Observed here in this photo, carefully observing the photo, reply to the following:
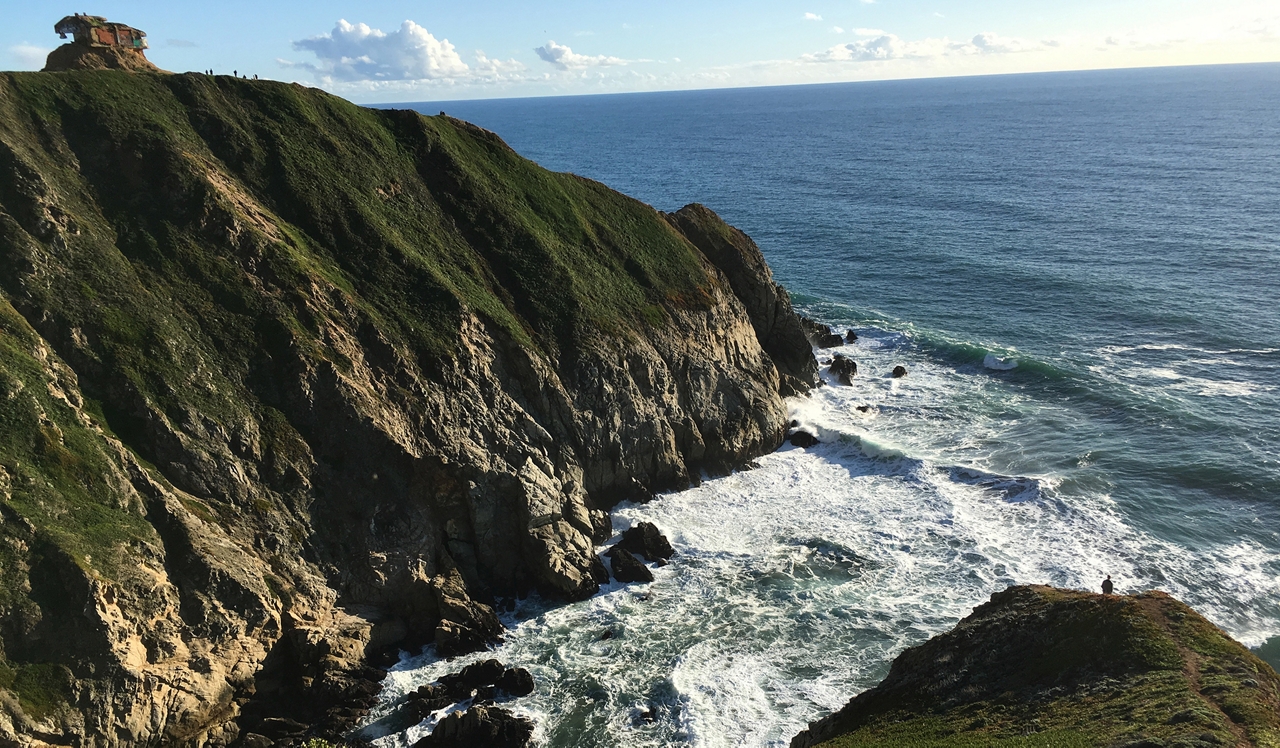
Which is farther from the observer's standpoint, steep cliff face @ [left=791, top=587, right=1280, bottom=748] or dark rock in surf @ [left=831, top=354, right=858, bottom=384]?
dark rock in surf @ [left=831, top=354, right=858, bottom=384]

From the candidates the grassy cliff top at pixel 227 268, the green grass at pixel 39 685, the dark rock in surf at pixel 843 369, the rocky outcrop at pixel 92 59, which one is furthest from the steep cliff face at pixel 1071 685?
the rocky outcrop at pixel 92 59

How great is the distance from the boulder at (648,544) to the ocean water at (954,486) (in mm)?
905

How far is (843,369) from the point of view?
66.9 meters

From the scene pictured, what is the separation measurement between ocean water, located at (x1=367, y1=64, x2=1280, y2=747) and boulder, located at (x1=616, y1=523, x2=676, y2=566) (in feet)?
2.97

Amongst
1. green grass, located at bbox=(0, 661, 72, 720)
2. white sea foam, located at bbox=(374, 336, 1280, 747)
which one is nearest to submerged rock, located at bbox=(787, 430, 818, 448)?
white sea foam, located at bbox=(374, 336, 1280, 747)

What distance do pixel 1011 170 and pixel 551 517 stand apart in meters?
136

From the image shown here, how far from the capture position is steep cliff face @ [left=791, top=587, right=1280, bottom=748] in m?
23.3

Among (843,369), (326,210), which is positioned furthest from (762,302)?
(326,210)

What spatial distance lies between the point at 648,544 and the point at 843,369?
2969 centimetres

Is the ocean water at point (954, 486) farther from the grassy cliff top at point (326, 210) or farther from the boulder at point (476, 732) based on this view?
the grassy cliff top at point (326, 210)

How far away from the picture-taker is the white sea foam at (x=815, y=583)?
34.2 m

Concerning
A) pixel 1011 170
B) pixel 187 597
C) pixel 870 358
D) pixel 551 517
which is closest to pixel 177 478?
pixel 187 597

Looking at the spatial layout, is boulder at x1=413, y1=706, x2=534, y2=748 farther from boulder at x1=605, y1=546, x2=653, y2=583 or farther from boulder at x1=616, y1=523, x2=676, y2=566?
boulder at x1=616, y1=523, x2=676, y2=566

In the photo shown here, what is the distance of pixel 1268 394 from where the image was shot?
5938 cm
